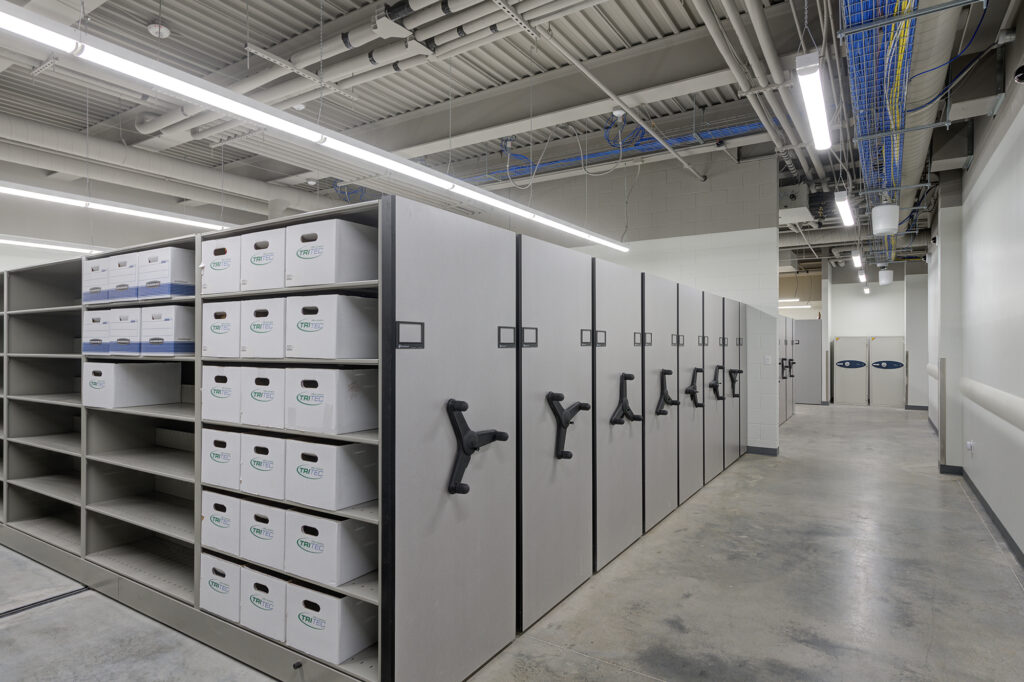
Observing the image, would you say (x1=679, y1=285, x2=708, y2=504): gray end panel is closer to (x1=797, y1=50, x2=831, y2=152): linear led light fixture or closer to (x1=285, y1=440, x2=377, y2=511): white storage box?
(x1=797, y1=50, x2=831, y2=152): linear led light fixture

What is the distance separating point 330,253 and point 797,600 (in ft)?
9.71

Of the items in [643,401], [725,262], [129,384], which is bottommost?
[643,401]

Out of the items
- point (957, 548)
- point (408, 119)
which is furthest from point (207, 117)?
point (957, 548)

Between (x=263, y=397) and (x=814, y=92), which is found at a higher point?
(x=814, y=92)

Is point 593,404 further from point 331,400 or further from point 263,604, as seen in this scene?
point 263,604

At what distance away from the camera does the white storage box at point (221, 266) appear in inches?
95.0

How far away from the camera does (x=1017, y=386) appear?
11.1ft

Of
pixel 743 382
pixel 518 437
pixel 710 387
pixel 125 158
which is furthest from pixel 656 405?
pixel 125 158

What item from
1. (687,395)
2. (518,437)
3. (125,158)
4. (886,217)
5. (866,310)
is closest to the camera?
(518,437)

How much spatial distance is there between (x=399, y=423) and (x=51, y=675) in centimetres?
196

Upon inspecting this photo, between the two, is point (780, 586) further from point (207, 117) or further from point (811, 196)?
point (811, 196)

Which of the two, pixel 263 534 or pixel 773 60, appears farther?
pixel 773 60

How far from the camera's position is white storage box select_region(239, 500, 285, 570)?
7.16ft

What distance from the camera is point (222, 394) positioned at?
2.43m
